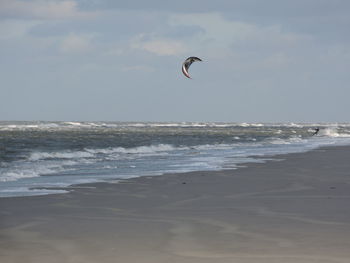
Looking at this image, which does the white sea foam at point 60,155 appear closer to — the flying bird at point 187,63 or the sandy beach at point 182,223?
the sandy beach at point 182,223

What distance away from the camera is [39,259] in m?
6.99

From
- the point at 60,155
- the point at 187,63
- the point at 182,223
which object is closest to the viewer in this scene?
the point at 182,223

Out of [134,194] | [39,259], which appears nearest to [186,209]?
[134,194]

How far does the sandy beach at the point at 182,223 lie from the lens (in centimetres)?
718

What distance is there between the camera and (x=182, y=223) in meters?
9.29

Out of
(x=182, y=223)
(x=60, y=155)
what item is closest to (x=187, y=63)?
(x=182, y=223)

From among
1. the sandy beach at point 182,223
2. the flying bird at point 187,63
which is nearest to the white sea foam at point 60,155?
the sandy beach at point 182,223

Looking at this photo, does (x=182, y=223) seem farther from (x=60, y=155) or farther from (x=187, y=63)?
(x=60, y=155)

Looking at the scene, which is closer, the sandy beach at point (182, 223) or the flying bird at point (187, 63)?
the sandy beach at point (182, 223)

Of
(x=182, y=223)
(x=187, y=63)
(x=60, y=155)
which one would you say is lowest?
(x=182, y=223)

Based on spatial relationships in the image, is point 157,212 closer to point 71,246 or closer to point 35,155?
point 71,246

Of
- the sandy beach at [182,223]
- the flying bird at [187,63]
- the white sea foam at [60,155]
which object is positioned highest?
the flying bird at [187,63]

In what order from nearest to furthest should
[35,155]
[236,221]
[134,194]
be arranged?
[236,221] < [134,194] < [35,155]

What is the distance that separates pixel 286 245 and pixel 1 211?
4.92 m
